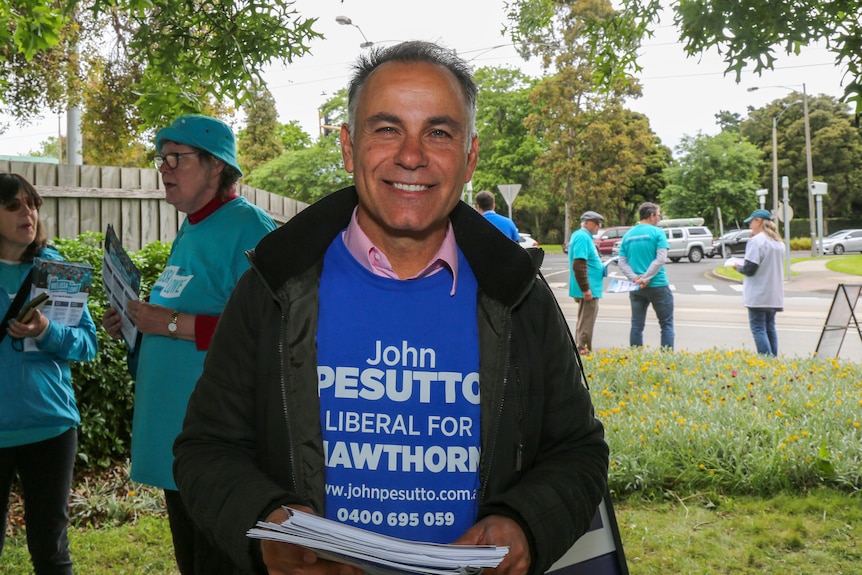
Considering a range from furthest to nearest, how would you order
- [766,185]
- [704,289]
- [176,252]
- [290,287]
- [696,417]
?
[766,185], [704,289], [696,417], [176,252], [290,287]

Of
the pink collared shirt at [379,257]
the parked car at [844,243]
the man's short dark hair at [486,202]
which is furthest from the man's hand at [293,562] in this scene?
the parked car at [844,243]

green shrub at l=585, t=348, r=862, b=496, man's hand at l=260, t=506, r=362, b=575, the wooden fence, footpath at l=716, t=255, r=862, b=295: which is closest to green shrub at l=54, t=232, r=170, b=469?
the wooden fence

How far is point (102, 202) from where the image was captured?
7.69m

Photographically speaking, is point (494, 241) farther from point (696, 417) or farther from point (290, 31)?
point (696, 417)

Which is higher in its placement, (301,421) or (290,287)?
(290,287)

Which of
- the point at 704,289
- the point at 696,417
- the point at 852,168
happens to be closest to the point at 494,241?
the point at 696,417

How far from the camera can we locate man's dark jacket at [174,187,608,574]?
144 centimetres

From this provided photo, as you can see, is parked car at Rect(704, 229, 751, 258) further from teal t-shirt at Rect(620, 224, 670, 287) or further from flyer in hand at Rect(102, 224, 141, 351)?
flyer in hand at Rect(102, 224, 141, 351)

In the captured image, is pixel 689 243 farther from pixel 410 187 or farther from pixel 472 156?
pixel 410 187

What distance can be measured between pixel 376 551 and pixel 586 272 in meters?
8.59

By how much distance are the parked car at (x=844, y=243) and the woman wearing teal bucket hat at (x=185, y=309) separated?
42787mm

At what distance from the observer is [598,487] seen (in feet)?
5.07

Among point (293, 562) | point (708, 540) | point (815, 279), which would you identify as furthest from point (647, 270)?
point (815, 279)

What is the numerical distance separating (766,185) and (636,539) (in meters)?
57.0
